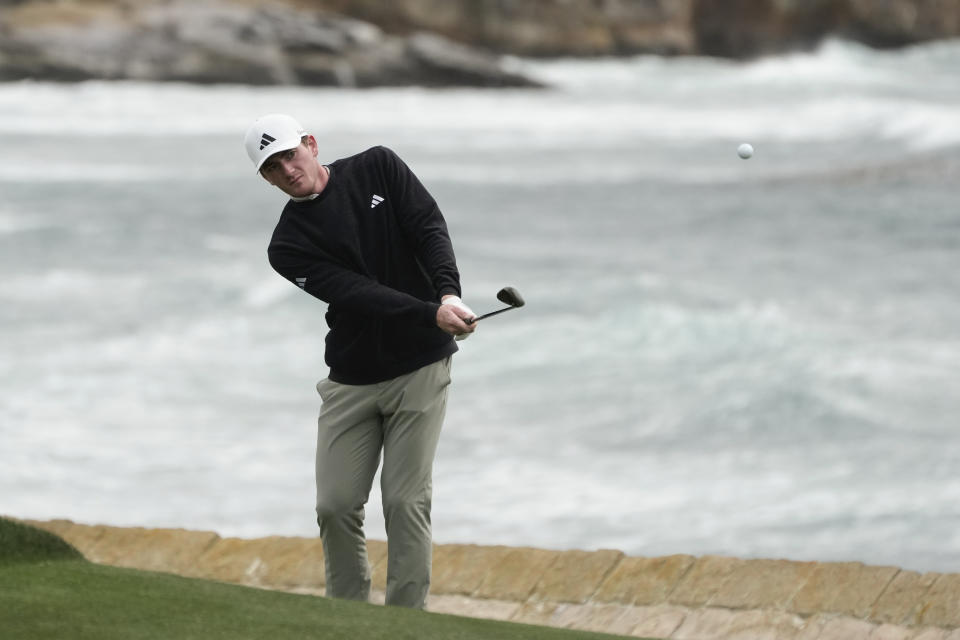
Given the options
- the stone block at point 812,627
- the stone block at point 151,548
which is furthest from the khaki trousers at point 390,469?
the stone block at point 151,548

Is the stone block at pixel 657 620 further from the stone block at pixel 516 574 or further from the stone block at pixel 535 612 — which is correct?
the stone block at pixel 516 574

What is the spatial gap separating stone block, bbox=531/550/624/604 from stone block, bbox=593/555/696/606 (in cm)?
4

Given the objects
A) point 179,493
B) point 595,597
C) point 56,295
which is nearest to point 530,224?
point 56,295

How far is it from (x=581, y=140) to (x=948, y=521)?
999 inches

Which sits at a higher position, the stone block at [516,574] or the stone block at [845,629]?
the stone block at [845,629]

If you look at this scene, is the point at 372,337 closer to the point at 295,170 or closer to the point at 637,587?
the point at 295,170

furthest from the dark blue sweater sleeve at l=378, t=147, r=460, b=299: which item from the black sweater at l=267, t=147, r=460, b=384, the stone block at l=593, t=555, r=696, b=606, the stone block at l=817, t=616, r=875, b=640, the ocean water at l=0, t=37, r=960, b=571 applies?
the ocean water at l=0, t=37, r=960, b=571

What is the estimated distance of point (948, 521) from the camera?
8898 millimetres

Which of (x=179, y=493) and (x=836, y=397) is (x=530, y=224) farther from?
(x=179, y=493)

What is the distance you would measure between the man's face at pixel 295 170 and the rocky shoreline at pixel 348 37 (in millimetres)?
41031

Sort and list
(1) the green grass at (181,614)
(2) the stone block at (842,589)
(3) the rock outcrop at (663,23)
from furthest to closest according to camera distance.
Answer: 1. (3) the rock outcrop at (663,23)
2. (2) the stone block at (842,589)
3. (1) the green grass at (181,614)

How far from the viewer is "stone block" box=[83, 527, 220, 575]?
547 centimetres

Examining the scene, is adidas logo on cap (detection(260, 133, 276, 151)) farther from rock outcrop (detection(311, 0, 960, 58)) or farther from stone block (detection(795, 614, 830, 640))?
rock outcrop (detection(311, 0, 960, 58))

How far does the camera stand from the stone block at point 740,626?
456 cm
